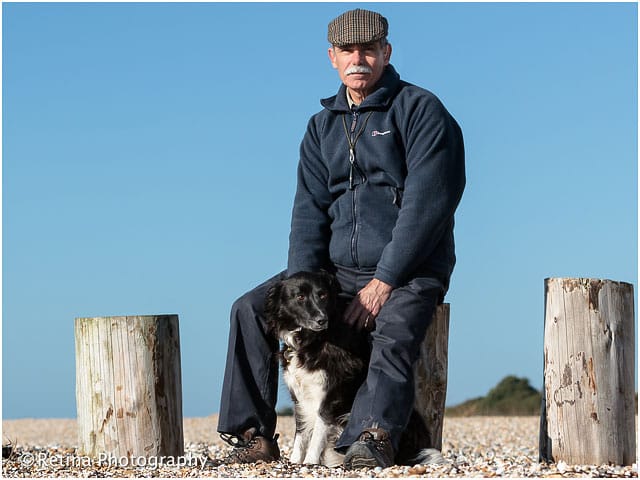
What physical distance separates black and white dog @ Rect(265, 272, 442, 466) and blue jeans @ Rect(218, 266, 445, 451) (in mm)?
159

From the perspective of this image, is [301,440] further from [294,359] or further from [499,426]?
[499,426]

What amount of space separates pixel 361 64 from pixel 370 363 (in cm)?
202

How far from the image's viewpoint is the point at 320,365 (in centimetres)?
599

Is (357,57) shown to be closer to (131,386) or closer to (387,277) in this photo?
(387,277)

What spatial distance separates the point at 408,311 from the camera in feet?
19.5

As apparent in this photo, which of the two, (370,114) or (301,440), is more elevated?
(370,114)

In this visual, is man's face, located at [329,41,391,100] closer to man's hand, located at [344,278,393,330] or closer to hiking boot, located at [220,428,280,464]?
man's hand, located at [344,278,393,330]

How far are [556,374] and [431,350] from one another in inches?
34.8

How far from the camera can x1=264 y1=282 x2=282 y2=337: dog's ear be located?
6.16 meters

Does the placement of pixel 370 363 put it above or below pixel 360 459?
above

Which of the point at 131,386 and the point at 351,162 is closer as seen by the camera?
the point at 351,162

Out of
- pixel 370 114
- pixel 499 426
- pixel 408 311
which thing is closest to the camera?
pixel 408 311

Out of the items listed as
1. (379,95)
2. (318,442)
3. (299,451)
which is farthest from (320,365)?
(379,95)

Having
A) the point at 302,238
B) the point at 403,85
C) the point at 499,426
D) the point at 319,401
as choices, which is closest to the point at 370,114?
the point at 403,85
